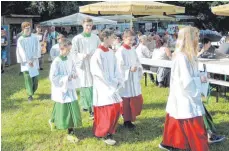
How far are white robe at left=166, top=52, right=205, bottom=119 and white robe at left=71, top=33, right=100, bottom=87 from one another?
2403mm

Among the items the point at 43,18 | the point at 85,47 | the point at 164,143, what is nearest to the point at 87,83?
the point at 85,47

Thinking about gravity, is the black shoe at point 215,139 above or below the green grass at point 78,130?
above

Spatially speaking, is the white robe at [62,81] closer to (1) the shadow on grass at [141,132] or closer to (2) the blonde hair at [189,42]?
(1) the shadow on grass at [141,132]

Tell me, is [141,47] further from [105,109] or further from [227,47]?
[105,109]

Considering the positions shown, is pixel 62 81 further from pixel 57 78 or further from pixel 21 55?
pixel 21 55

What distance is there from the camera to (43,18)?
3158cm

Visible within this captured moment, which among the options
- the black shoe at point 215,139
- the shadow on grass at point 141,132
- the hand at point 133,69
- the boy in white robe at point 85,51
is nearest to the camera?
the black shoe at point 215,139

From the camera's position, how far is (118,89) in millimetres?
5578

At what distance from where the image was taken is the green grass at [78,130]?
557 centimetres

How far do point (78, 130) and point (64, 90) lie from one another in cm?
100

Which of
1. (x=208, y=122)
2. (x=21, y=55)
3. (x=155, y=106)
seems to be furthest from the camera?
(x=21, y=55)

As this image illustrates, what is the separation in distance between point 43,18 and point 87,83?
25.9m

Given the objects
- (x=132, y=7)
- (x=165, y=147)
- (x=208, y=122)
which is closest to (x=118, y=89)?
(x=165, y=147)

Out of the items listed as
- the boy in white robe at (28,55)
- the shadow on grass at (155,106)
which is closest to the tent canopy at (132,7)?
the boy in white robe at (28,55)
